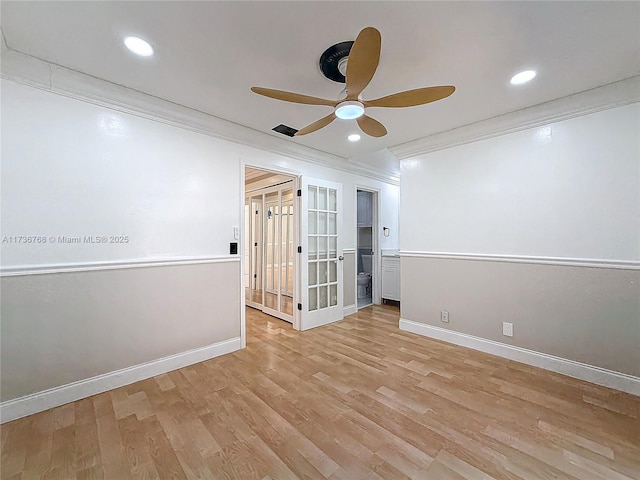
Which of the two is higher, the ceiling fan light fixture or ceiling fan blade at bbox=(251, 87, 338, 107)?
ceiling fan blade at bbox=(251, 87, 338, 107)

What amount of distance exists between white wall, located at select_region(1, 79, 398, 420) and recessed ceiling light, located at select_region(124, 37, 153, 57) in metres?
0.71

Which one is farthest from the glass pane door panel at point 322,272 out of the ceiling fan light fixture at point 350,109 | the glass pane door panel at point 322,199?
the ceiling fan light fixture at point 350,109

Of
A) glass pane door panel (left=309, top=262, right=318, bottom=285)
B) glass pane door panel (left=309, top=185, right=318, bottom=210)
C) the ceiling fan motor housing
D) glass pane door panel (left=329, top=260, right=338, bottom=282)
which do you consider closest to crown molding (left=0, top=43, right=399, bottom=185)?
glass pane door panel (left=309, top=185, right=318, bottom=210)

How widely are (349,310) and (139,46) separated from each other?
4.04m

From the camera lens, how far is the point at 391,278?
5223 mm

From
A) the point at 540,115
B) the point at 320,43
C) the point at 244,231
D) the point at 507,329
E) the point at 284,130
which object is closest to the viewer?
the point at 320,43

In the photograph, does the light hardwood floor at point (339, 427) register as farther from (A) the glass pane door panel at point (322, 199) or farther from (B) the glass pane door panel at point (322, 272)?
(A) the glass pane door panel at point (322, 199)

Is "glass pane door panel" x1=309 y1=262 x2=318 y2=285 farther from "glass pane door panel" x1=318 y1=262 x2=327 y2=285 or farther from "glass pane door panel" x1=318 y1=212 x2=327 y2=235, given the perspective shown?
"glass pane door panel" x1=318 y1=212 x2=327 y2=235

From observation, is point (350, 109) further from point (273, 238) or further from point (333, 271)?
point (273, 238)

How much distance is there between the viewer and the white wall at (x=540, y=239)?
236cm

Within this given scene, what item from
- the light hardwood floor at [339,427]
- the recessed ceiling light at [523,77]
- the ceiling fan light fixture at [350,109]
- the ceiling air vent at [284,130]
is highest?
the recessed ceiling light at [523,77]

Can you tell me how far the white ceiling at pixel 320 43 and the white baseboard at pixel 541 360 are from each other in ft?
7.94

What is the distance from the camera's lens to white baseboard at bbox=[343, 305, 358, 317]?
4543 millimetres

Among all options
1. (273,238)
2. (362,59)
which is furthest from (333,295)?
(362,59)
